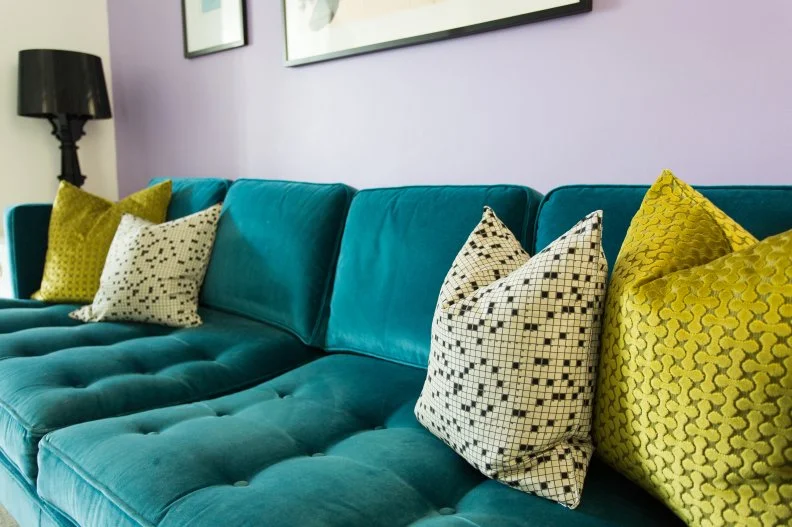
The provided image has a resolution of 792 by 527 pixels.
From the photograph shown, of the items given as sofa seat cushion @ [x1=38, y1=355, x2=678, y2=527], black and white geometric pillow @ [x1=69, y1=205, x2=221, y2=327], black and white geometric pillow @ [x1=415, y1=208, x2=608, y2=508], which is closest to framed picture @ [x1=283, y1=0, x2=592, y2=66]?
black and white geometric pillow @ [x1=69, y1=205, x2=221, y2=327]

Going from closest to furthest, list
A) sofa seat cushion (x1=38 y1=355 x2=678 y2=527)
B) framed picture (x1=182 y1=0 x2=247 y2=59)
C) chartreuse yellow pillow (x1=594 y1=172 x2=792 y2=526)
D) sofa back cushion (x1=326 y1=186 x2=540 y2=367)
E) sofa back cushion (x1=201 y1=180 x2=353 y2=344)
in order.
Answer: chartreuse yellow pillow (x1=594 y1=172 x2=792 y2=526) → sofa seat cushion (x1=38 y1=355 x2=678 y2=527) → sofa back cushion (x1=326 y1=186 x2=540 y2=367) → sofa back cushion (x1=201 y1=180 x2=353 y2=344) → framed picture (x1=182 y1=0 x2=247 y2=59)

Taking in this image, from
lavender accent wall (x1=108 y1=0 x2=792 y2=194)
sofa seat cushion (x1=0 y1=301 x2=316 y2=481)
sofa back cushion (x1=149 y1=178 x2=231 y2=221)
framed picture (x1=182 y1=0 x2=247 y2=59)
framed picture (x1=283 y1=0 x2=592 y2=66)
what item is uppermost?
framed picture (x1=182 y1=0 x2=247 y2=59)

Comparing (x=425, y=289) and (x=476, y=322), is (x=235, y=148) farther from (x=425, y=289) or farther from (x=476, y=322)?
(x=476, y=322)

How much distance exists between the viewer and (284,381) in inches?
55.1

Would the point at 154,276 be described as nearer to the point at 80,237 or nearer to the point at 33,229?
the point at 80,237

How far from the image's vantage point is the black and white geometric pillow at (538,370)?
0.92 meters

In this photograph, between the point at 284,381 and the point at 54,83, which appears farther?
the point at 54,83

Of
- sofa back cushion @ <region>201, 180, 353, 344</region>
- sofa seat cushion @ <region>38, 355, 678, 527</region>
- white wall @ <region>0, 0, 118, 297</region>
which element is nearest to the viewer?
sofa seat cushion @ <region>38, 355, 678, 527</region>

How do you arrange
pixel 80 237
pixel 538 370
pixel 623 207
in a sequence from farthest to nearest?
pixel 80 237, pixel 623 207, pixel 538 370

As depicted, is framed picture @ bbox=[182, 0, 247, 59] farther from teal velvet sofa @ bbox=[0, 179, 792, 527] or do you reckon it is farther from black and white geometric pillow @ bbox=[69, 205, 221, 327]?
black and white geometric pillow @ bbox=[69, 205, 221, 327]

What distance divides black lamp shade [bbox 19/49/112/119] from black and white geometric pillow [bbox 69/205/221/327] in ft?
3.44

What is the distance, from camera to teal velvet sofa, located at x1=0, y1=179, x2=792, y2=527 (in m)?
0.90

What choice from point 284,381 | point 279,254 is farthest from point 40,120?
point 284,381

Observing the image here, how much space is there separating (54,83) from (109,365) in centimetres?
167
